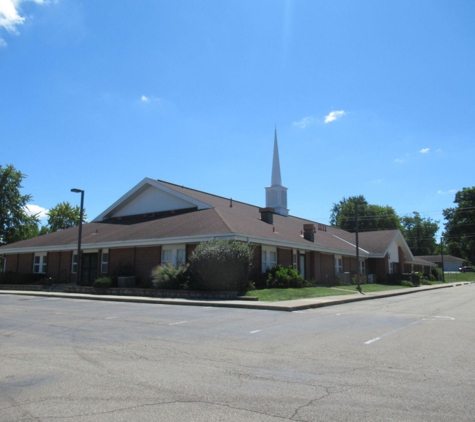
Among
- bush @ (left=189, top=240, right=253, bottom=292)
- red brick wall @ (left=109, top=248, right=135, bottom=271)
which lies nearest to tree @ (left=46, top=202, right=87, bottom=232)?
red brick wall @ (left=109, top=248, right=135, bottom=271)

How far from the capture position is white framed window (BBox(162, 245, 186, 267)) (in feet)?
81.1

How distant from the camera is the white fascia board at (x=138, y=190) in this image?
29.9 metres

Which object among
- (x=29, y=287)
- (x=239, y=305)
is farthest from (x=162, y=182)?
(x=239, y=305)

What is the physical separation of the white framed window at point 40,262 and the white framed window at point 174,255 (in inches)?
467

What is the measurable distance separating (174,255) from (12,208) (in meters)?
36.9

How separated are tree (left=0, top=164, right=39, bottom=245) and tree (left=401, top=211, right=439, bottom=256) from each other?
87.7 m

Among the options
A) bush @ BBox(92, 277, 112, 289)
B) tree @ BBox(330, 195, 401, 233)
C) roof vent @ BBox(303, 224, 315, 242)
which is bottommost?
bush @ BBox(92, 277, 112, 289)

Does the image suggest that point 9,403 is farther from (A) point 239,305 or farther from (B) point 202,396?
(A) point 239,305

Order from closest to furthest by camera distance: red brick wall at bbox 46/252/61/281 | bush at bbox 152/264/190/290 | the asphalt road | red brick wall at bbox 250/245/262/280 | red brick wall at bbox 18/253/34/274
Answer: the asphalt road → bush at bbox 152/264/190/290 → red brick wall at bbox 250/245/262/280 → red brick wall at bbox 46/252/61/281 → red brick wall at bbox 18/253/34/274

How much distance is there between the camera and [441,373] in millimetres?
6594

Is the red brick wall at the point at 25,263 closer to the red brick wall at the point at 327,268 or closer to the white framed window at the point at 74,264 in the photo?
the white framed window at the point at 74,264

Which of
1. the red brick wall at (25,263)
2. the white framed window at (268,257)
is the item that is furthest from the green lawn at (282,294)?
the red brick wall at (25,263)

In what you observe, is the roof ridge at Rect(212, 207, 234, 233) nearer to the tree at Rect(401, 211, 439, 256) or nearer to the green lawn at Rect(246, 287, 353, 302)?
the green lawn at Rect(246, 287, 353, 302)

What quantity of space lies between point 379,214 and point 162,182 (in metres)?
60.1
